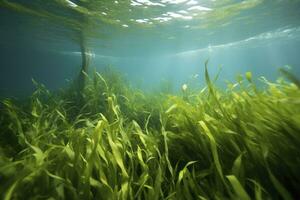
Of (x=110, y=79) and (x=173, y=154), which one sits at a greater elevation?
(x=173, y=154)

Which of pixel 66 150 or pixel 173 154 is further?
pixel 173 154

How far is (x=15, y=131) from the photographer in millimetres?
4621

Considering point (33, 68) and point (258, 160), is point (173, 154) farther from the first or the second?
point (33, 68)

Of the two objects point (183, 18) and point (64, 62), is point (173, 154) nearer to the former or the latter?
point (183, 18)

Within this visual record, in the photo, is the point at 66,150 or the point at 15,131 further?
the point at 15,131

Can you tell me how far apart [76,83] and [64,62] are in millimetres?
31920

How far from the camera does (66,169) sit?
2.59 metres

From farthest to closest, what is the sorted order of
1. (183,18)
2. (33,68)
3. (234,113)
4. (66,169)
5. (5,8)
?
(33,68) < (183,18) < (5,8) < (234,113) < (66,169)

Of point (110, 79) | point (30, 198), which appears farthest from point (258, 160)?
point (110, 79)

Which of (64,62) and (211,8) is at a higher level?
(211,8)

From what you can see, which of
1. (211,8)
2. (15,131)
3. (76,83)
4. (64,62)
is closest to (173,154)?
(15,131)

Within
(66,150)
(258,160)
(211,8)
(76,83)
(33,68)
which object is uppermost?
(211,8)

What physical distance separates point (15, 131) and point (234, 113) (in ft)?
15.3

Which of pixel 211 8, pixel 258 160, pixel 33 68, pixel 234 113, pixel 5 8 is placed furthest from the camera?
pixel 33 68
